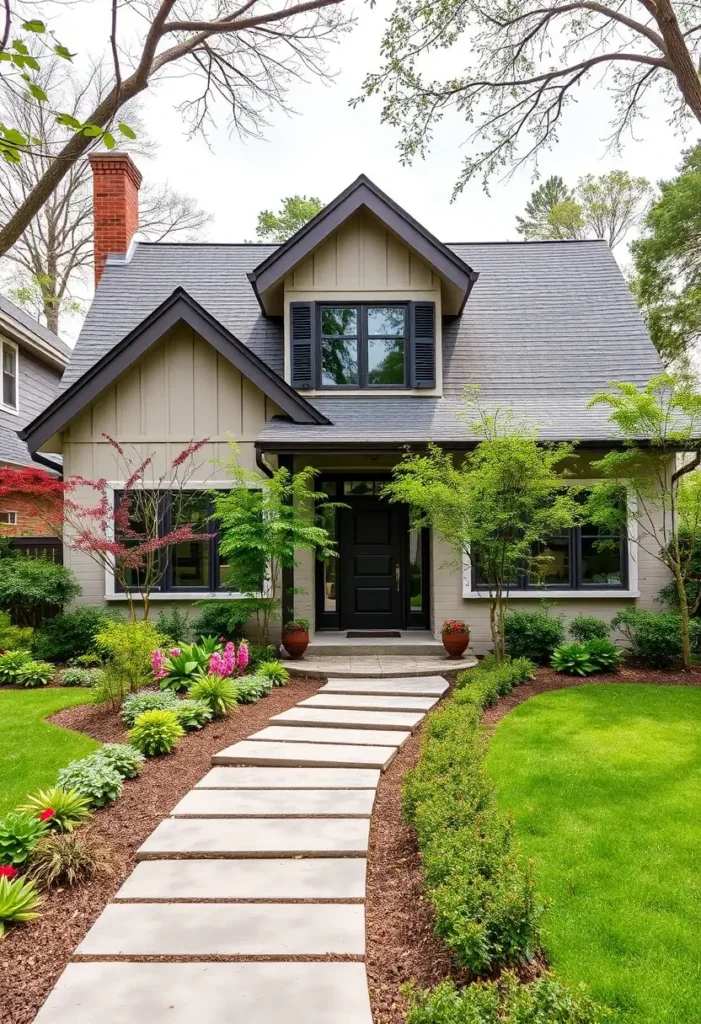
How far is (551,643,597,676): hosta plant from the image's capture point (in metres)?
8.39

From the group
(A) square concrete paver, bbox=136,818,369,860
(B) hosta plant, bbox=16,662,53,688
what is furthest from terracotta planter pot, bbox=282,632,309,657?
(A) square concrete paver, bbox=136,818,369,860

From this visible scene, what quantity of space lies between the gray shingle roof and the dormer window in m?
0.35

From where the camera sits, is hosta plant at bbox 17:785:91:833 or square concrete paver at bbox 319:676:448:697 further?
square concrete paver at bbox 319:676:448:697

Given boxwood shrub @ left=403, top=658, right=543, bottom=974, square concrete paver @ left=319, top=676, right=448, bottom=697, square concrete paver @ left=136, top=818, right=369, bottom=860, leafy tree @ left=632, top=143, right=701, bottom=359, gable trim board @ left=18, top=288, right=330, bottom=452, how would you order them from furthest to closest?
leafy tree @ left=632, top=143, right=701, bottom=359 → gable trim board @ left=18, top=288, right=330, bottom=452 → square concrete paver @ left=319, top=676, right=448, bottom=697 → square concrete paver @ left=136, top=818, right=369, bottom=860 → boxwood shrub @ left=403, top=658, right=543, bottom=974

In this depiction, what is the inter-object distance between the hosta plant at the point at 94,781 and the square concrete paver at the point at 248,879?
898 millimetres

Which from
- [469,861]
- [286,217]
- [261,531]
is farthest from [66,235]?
[469,861]

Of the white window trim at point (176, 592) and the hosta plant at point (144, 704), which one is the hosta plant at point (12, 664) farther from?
the hosta plant at point (144, 704)

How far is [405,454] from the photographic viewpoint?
8.83 meters

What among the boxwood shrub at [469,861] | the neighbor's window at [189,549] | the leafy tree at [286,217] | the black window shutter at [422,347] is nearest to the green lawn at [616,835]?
the boxwood shrub at [469,861]

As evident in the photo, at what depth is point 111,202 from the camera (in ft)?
42.3

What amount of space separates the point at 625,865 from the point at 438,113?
9.95 meters

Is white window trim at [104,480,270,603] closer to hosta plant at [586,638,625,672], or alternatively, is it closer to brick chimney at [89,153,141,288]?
hosta plant at [586,638,625,672]

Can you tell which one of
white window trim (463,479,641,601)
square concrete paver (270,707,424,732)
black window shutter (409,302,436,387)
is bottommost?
square concrete paver (270,707,424,732)

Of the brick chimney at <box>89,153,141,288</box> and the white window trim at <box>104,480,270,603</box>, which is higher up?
the brick chimney at <box>89,153,141,288</box>
